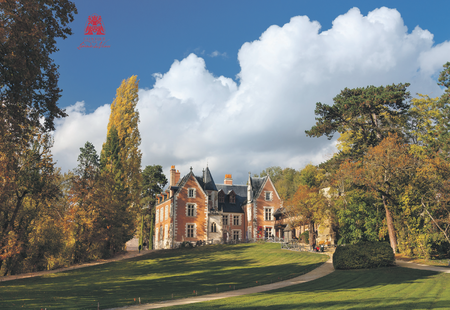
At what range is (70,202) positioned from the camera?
35.9 meters

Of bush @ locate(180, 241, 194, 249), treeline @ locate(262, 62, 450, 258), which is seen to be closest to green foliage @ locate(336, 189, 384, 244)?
treeline @ locate(262, 62, 450, 258)

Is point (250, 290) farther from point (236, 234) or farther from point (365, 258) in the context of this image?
point (236, 234)

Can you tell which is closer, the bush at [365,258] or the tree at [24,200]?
the bush at [365,258]

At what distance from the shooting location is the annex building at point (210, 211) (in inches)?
2010

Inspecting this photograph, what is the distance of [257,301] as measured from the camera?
15.2 metres

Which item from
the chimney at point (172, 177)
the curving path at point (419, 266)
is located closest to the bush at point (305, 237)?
the curving path at point (419, 266)

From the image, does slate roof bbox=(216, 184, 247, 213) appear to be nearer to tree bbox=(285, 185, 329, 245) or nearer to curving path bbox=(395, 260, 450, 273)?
tree bbox=(285, 185, 329, 245)

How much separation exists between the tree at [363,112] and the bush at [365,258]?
12.0 meters

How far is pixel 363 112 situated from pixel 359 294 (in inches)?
869

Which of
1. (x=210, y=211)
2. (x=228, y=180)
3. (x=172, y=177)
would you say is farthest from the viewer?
(x=228, y=180)

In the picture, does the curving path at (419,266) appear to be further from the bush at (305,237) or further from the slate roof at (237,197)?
the slate roof at (237,197)

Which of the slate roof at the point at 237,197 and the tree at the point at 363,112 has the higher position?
the tree at the point at 363,112

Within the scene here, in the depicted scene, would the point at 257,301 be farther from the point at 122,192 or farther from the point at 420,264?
the point at 122,192

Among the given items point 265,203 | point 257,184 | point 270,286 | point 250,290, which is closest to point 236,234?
point 265,203
